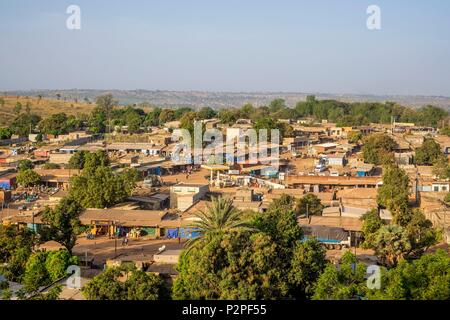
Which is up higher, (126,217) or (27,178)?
(27,178)

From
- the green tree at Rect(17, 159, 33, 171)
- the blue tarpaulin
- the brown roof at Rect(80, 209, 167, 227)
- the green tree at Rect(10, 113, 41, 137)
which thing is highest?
the green tree at Rect(10, 113, 41, 137)

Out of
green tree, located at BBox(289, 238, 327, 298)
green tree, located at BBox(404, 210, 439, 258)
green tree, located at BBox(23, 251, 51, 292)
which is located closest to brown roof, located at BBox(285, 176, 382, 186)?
green tree, located at BBox(404, 210, 439, 258)

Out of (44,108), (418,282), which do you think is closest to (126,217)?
(418,282)

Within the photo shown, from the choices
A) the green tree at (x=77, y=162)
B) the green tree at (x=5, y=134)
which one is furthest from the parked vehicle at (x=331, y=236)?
the green tree at (x=5, y=134)

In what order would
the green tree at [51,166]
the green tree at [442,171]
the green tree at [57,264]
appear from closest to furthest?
the green tree at [57,264], the green tree at [442,171], the green tree at [51,166]

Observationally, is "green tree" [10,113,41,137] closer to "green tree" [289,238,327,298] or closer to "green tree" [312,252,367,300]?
"green tree" [289,238,327,298]

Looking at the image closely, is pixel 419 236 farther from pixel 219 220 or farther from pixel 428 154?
pixel 428 154

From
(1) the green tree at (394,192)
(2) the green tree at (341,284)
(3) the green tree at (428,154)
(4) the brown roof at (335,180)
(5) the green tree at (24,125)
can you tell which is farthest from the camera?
(5) the green tree at (24,125)

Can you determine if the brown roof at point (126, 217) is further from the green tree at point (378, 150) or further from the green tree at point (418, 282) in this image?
the green tree at point (378, 150)

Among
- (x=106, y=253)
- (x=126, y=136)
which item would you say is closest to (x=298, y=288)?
(x=106, y=253)

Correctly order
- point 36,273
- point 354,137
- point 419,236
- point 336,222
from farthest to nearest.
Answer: point 354,137, point 336,222, point 419,236, point 36,273
